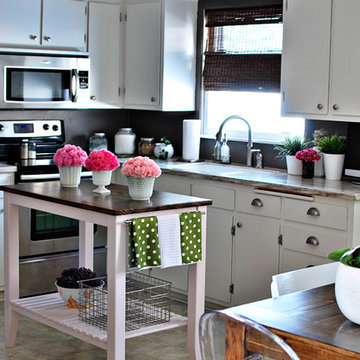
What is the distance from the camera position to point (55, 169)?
213 inches

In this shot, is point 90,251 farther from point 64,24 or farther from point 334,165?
point 64,24

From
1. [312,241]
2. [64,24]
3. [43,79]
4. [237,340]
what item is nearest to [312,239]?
[312,241]

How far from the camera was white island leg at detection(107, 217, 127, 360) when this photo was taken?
356 cm

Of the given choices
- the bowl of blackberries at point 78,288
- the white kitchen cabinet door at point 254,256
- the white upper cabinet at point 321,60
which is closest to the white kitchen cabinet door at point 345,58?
the white upper cabinet at point 321,60

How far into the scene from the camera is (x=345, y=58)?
4.41m

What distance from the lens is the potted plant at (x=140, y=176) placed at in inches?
149

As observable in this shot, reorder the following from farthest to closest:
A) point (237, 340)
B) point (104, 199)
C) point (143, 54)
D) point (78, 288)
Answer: point (143, 54) → point (78, 288) → point (104, 199) → point (237, 340)

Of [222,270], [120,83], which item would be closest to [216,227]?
[222,270]

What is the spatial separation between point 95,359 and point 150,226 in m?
1.01

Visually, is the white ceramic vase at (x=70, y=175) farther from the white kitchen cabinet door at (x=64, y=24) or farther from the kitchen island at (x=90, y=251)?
the white kitchen cabinet door at (x=64, y=24)

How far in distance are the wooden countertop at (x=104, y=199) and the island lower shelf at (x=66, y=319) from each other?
2.14 feet

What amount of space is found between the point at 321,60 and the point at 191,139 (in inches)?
54.7

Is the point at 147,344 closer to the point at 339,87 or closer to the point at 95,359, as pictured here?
the point at 95,359

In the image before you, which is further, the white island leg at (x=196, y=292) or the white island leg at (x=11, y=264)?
the white island leg at (x=11, y=264)
